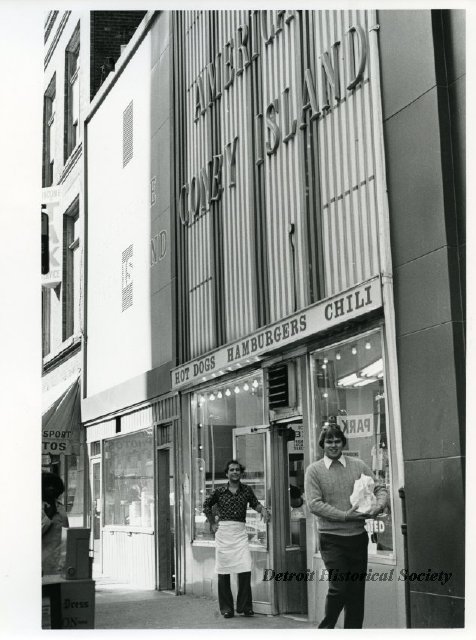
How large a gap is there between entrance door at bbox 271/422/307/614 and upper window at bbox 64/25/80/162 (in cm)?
1008

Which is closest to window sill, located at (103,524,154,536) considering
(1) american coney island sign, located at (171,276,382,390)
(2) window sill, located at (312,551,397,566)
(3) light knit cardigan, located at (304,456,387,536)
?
(1) american coney island sign, located at (171,276,382,390)

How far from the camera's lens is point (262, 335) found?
10.8 metres

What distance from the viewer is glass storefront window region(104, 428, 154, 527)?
49.2 feet

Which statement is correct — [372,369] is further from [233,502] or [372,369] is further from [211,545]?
[211,545]

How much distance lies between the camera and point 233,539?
10.8 metres

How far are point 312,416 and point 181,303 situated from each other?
395 centimetres

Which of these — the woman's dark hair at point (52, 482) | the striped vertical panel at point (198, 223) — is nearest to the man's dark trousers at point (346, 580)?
the woman's dark hair at point (52, 482)

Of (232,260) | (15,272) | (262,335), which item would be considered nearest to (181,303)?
(232,260)

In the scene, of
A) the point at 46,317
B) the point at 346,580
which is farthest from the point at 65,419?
the point at 346,580

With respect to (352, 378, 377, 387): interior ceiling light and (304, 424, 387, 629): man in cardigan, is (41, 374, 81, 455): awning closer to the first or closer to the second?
(352, 378, 377, 387): interior ceiling light

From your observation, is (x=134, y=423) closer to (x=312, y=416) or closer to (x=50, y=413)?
(x=50, y=413)

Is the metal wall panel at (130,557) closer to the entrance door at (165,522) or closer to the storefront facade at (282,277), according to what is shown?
the entrance door at (165,522)

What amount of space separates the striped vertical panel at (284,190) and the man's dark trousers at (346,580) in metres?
2.67

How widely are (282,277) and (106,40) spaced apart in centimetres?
941
